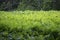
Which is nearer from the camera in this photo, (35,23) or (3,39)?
(3,39)

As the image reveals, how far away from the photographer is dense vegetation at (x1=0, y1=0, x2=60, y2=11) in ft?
89.9

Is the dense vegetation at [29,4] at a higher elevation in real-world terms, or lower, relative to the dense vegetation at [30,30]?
lower

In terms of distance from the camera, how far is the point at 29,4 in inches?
1196

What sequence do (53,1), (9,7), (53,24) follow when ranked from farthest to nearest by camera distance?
(9,7) → (53,1) → (53,24)

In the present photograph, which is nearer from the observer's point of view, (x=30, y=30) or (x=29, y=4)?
(x=30, y=30)

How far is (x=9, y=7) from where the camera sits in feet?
104

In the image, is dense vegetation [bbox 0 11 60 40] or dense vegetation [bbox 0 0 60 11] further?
dense vegetation [bbox 0 0 60 11]

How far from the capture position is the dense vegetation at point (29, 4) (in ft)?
89.9

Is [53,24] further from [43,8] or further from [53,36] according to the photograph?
[43,8]

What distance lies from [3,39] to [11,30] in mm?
1182

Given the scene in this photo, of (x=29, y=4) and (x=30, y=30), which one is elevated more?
(x=30, y=30)

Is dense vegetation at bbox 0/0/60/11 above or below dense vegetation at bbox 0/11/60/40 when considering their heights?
below

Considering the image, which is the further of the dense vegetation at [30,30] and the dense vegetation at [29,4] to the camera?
the dense vegetation at [29,4]

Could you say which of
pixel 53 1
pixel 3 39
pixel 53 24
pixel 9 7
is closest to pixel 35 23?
pixel 53 24
